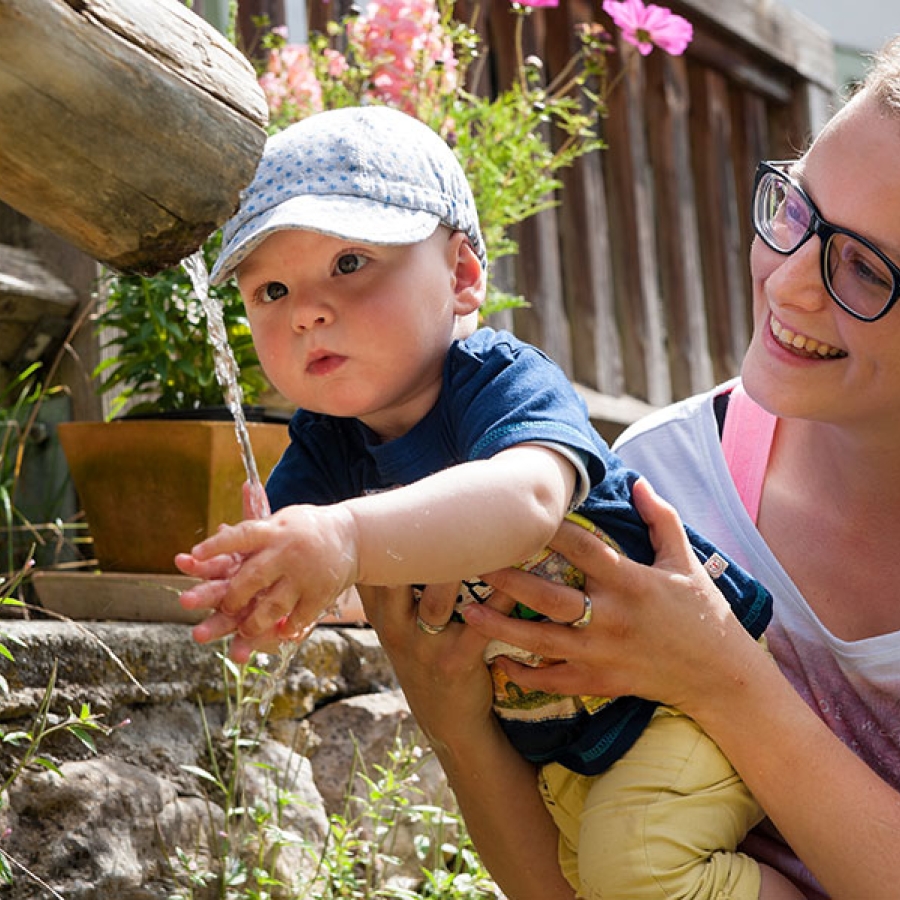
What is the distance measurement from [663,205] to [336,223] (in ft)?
11.1

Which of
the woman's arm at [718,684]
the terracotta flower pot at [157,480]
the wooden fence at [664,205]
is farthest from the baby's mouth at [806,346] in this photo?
the wooden fence at [664,205]

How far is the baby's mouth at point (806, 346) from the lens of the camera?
1.71m

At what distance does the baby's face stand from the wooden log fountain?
253mm

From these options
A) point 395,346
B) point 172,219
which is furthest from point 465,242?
point 172,219

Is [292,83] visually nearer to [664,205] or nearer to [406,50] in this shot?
[406,50]

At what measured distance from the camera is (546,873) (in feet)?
6.37

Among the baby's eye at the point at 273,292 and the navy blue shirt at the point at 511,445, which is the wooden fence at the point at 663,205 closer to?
the navy blue shirt at the point at 511,445

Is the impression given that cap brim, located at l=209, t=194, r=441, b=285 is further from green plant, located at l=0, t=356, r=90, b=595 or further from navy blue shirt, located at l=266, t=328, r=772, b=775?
green plant, located at l=0, t=356, r=90, b=595

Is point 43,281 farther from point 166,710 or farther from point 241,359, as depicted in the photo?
point 166,710

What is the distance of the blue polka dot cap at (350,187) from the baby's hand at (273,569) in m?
0.40

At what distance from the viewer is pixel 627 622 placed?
5.57 feet

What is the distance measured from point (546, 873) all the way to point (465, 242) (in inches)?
32.0

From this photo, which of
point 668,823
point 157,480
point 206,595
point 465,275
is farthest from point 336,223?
point 157,480

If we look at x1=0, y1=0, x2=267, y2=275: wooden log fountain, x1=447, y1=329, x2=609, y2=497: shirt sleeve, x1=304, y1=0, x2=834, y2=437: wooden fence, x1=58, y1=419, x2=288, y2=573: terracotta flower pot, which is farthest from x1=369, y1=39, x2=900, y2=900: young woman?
x1=304, y1=0, x2=834, y2=437: wooden fence
